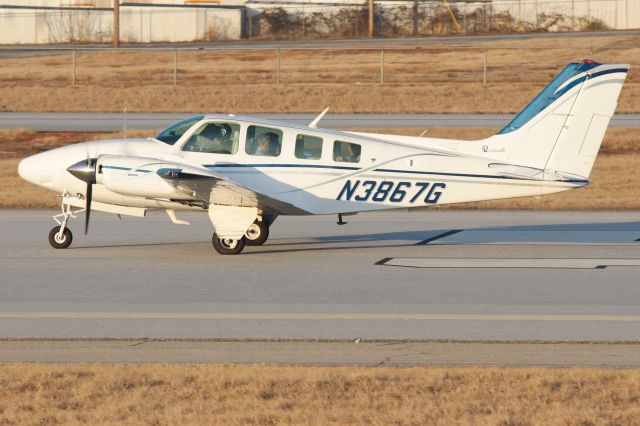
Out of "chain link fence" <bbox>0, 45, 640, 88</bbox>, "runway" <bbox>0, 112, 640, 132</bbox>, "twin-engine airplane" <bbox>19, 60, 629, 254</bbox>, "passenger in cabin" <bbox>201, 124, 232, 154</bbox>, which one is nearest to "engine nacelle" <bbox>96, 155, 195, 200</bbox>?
"twin-engine airplane" <bbox>19, 60, 629, 254</bbox>

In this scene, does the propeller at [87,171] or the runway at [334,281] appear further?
the propeller at [87,171]

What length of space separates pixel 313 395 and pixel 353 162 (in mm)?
8054

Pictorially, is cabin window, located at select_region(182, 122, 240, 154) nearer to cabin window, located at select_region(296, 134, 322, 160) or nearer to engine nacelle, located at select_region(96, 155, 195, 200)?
engine nacelle, located at select_region(96, 155, 195, 200)

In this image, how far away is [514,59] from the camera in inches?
2308

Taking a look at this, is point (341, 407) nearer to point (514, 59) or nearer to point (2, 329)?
point (2, 329)

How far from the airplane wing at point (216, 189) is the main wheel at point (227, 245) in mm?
594

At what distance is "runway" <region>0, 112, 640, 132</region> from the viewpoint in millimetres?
36469


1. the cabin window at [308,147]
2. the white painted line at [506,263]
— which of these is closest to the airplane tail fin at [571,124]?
the white painted line at [506,263]

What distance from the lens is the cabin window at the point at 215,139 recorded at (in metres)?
16.9

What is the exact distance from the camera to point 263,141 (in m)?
17.0

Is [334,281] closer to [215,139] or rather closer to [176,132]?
[215,139]

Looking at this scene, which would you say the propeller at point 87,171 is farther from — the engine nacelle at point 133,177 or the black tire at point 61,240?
the black tire at point 61,240

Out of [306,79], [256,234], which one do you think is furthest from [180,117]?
[256,234]

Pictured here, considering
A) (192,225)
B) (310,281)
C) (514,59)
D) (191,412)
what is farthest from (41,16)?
(191,412)
